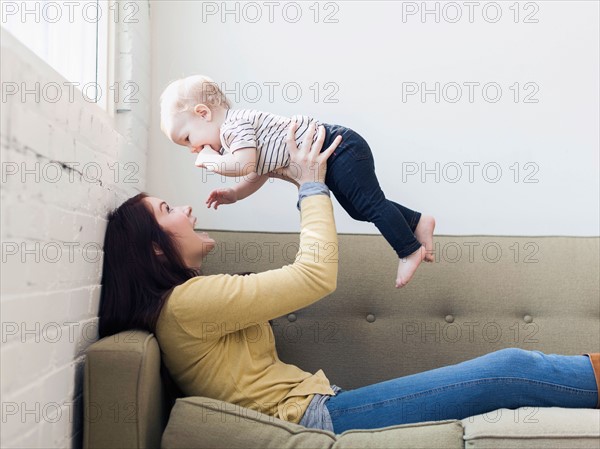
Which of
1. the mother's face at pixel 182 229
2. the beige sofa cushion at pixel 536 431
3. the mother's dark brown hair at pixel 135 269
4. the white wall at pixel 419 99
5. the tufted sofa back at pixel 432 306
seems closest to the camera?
the beige sofa cushion at pixel 536 431

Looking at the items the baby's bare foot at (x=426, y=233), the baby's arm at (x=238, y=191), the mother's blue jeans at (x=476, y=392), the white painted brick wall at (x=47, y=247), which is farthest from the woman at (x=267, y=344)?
the baby's bare foot at (x=426, y=233)

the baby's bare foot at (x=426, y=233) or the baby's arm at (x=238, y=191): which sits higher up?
the baby's arm at (x=238, y=191)

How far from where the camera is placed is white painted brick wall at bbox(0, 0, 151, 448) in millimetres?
1239

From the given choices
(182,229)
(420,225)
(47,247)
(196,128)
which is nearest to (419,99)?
(420,225)

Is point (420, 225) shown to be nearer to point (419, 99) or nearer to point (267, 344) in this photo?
point (267, 344)

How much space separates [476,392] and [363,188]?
60 cm

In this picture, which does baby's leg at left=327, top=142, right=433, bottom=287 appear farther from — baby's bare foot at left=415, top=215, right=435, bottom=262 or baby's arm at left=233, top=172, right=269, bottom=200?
baby's arm at left=233, top=172, right=269, bottom=200

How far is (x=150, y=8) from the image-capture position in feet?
8.45

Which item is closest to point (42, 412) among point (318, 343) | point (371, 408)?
point (371, 408)

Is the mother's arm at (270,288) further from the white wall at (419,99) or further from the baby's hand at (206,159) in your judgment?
the white wall at (419,99)

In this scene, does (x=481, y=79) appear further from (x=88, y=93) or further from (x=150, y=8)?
(x=88, y=93)

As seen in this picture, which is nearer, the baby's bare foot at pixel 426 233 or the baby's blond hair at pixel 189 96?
the baby's blond hair at pixel 189 96

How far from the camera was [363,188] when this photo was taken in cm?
184

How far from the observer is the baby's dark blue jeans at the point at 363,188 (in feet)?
6.01
